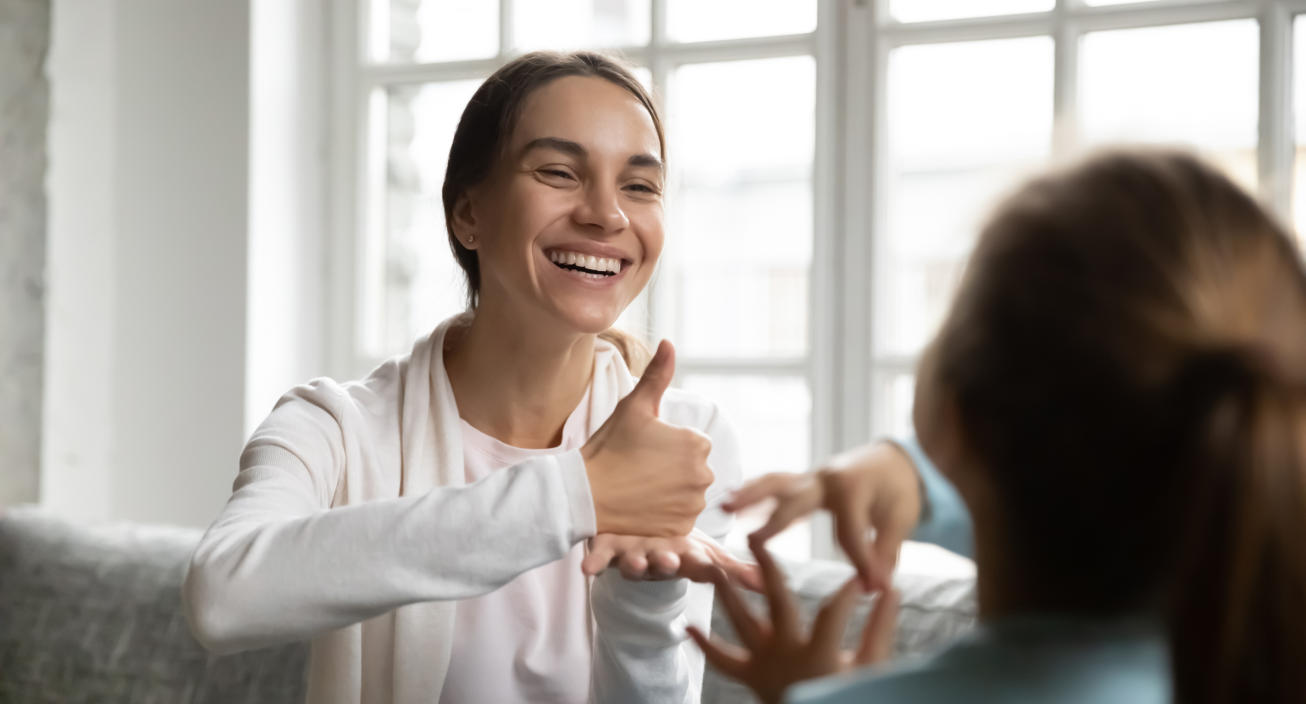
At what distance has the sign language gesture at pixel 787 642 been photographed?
74 centimetres

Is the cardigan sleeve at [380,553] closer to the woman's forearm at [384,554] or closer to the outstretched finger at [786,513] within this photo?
the woman's forearm at [384,554]

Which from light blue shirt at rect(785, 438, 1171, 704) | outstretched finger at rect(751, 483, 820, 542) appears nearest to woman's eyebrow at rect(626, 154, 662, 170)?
outstretched finger at rect(751, 483, 820, 542)

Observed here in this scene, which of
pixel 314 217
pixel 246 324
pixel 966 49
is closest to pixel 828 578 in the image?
pixel 966 49

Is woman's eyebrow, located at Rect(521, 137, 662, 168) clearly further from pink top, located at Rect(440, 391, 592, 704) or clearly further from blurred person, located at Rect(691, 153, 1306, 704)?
blurred person, located at Rect(691, 153, 1306, 704)

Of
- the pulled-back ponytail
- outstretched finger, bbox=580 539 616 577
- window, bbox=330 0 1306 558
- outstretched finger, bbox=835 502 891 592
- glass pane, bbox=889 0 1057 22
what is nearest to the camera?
the pulled-back ponytail

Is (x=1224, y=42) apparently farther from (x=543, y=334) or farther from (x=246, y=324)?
(x=246, y=324)

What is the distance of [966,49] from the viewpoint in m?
2.22

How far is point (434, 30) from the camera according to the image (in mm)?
2645

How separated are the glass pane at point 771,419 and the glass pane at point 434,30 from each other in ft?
3.20

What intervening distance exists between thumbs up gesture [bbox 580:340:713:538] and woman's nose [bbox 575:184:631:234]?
28 cm

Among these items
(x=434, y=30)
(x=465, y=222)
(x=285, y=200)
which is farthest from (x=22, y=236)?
(x=465, y=222)

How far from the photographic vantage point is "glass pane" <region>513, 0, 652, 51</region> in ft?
8.27

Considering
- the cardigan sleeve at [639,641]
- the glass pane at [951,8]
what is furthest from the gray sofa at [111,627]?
the glass pane at [951,8]

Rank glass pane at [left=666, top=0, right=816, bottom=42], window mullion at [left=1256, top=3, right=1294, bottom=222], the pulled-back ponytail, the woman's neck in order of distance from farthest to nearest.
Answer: glass pane at [left=666, top=0, right=816, bottom=42] → window mullion at [left=1256, top=3, right=1294, bottom=222] → the woman's neck → the pulled-back ponytail
